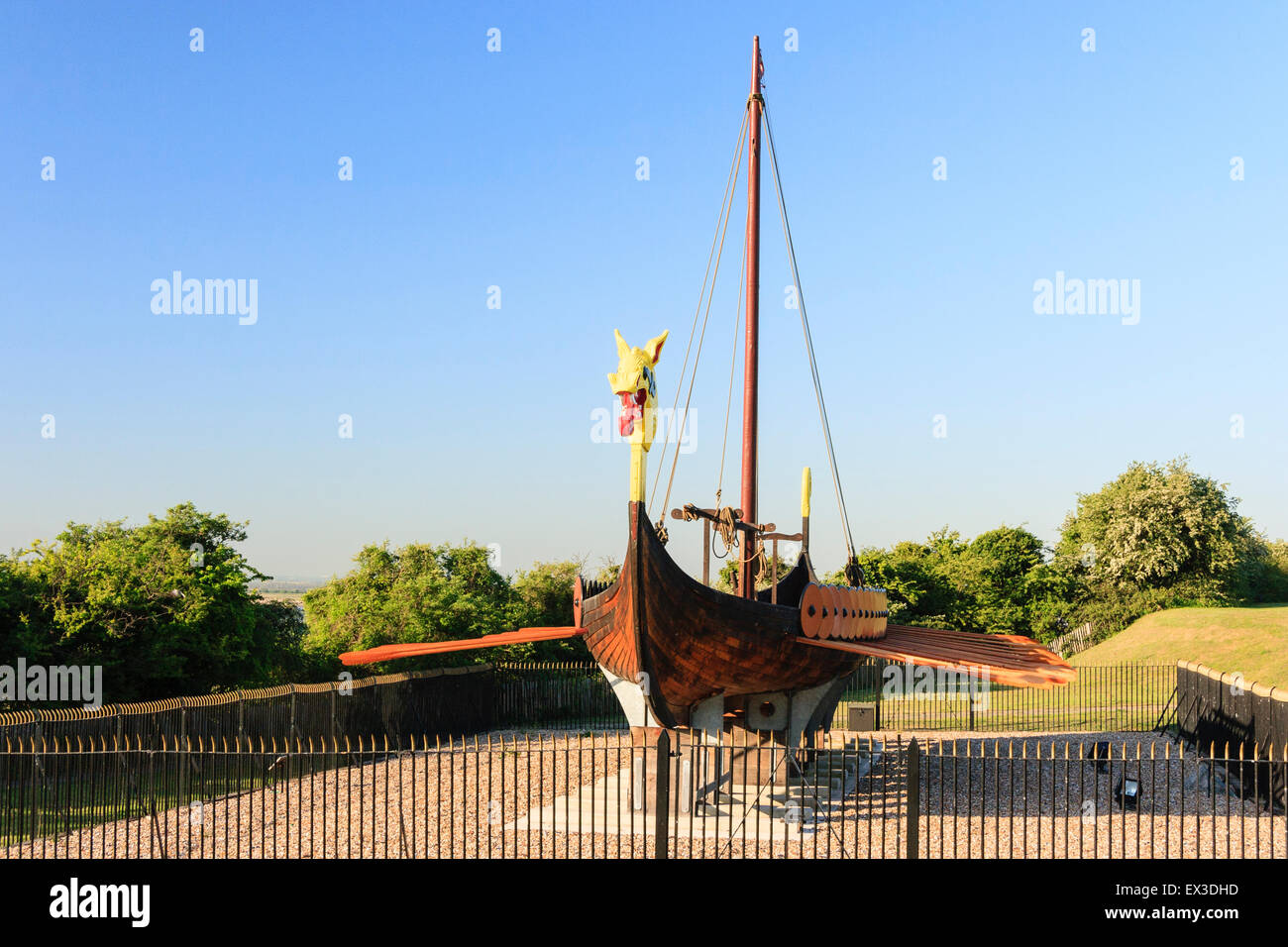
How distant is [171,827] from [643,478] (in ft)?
24.3

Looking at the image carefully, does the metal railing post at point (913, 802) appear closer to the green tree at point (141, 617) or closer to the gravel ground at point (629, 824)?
the gravel ground at point (629, 824)

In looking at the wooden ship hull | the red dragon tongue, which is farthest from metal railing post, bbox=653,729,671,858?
the red dragon tongue

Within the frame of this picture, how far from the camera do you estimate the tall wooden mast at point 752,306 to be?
1573cm

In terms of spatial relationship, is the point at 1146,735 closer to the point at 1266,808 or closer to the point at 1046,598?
the point at 1266,808

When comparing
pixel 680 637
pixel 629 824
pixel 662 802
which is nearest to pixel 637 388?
pixel 680 637

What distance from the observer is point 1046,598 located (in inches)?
1688

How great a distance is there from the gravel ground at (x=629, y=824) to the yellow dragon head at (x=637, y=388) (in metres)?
3.28

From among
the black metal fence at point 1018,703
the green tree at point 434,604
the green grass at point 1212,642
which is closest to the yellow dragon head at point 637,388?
the black metal fence at point 1018,703

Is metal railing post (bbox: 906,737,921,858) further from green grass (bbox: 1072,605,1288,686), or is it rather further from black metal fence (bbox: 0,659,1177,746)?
green grass (bbox: 1072,605,1288,686)

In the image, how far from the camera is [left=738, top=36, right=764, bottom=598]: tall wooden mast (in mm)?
15734

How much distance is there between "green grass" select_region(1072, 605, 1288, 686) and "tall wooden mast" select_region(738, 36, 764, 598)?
18.8 meters

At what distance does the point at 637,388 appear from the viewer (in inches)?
433
